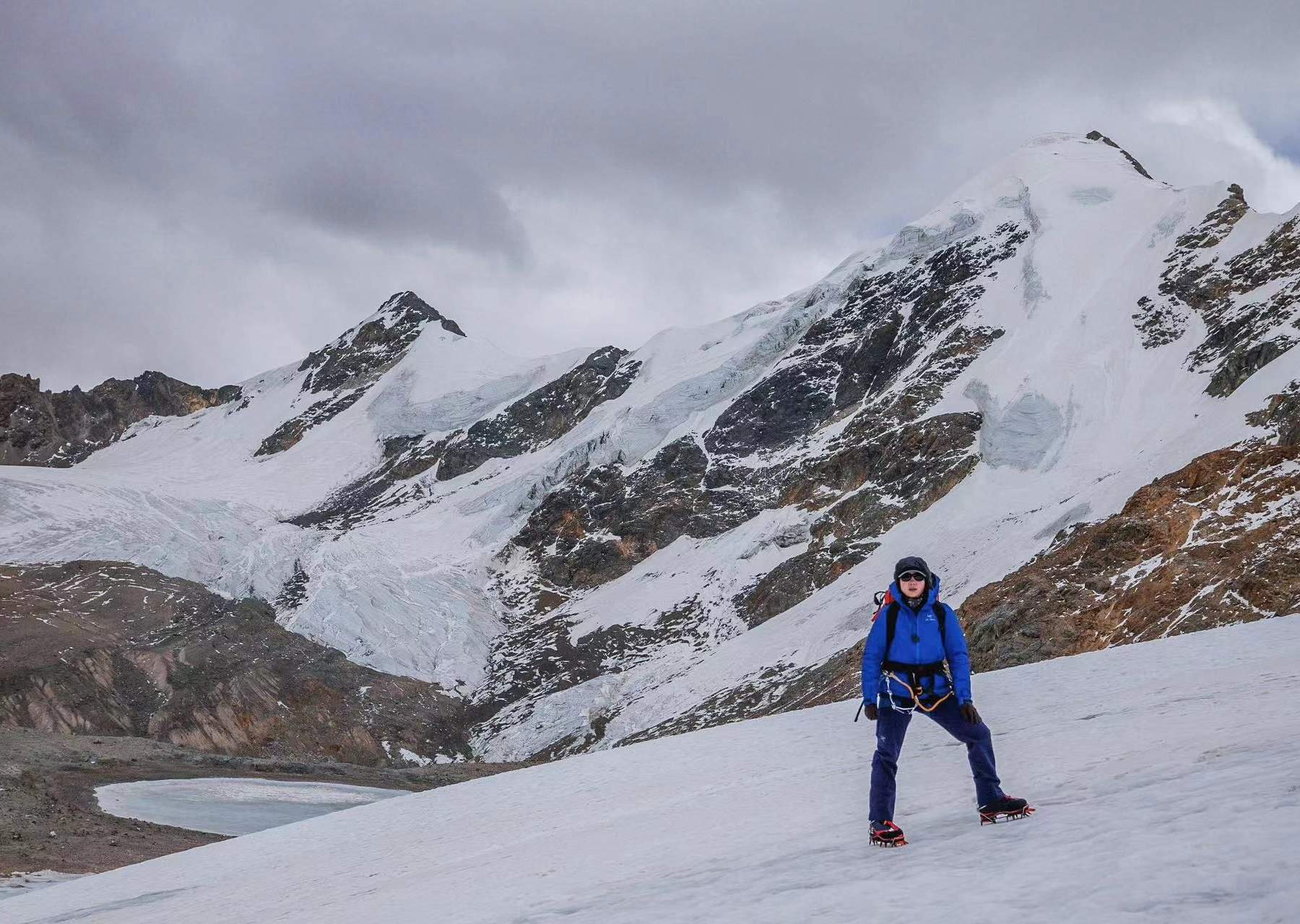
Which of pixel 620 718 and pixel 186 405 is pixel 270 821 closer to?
pixel 620 718

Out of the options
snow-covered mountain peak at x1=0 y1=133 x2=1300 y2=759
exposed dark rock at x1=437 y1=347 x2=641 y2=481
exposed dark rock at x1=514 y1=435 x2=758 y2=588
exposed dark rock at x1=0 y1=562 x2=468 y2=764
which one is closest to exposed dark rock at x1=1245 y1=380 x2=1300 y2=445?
snow-covered mountain peak at x1=0 y1=133 x2=1300 y2=759

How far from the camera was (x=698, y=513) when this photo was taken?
100 metres

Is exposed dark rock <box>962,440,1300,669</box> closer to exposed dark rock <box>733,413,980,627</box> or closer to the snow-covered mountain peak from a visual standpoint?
the snow-covered mountain peak

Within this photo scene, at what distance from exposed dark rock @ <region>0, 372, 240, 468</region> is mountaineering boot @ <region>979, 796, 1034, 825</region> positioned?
613ft

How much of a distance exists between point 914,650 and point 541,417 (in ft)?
452

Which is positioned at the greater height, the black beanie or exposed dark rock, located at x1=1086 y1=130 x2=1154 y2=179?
exposed dark rock, located at x1=1086 y1=130 x2=1154 y2=179

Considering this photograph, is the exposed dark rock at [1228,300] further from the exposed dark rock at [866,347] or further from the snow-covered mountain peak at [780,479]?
the exposed dark rock at [866,347]

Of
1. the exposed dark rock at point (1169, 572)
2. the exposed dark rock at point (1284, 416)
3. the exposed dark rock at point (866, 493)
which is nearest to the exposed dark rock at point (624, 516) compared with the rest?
the exposed dark rock at point (866, 493)

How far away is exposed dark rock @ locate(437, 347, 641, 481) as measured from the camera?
138 metres

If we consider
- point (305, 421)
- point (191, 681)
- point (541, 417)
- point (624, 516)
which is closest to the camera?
point (191, 681)

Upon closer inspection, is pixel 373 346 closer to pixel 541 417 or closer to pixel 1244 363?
pixel 541 417

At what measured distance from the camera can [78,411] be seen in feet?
598

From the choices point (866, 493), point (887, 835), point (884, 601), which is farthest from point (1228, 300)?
point (887, 835)

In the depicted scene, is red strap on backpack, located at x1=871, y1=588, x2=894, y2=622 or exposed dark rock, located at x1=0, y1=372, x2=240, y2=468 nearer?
red strap on backpack, located at x1=871, y1=588, x2=894, y2=622
